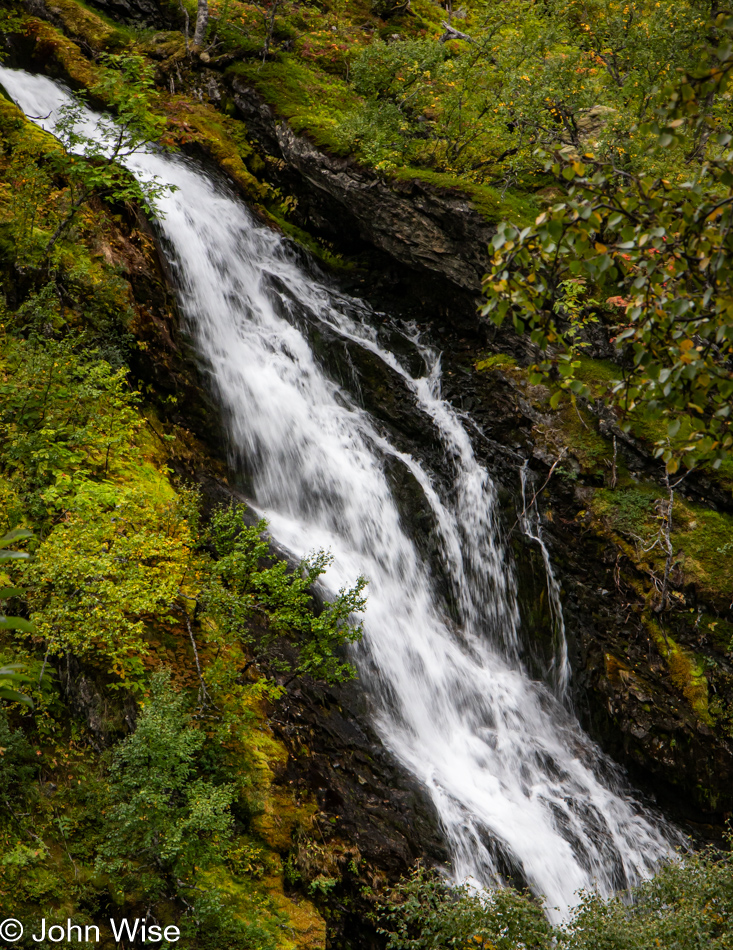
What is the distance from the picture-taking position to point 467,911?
5574mm

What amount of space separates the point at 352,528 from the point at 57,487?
506 cm

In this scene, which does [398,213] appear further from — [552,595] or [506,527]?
[552,595]

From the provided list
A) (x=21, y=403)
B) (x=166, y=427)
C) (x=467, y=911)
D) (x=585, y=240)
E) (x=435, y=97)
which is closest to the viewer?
(x=585, y=240)

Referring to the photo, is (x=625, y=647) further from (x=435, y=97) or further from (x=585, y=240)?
(x=435, y=97)

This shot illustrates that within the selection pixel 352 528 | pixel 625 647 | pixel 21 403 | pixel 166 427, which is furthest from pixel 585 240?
pixel 625 647

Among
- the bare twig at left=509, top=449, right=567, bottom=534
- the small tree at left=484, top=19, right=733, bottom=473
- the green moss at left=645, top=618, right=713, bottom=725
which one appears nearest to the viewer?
the small tree at left=484, top=19, right=733, bottom=473

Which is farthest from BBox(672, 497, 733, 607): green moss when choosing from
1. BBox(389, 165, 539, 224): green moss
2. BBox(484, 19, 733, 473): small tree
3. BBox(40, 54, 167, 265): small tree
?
BBox(40, 54, 167, 265): small tree

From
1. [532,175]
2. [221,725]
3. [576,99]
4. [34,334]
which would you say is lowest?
[221,725]

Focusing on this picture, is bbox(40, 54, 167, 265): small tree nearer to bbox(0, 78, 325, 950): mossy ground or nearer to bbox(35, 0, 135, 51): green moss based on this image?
bbox(0, 78, 325, 950): mossy ground

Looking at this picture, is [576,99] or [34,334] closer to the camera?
[34,334]
